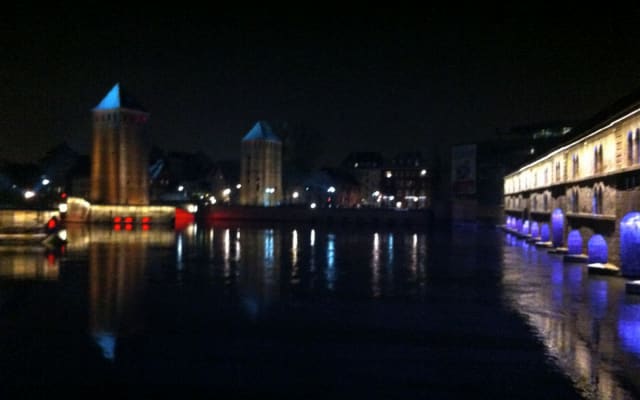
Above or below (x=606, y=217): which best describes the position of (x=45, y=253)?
below

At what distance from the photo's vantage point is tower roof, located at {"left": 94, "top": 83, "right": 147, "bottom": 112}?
83.2 metres

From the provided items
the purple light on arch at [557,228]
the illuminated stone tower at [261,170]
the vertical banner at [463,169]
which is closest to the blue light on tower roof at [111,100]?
the illuminated stone tower at [261,170]

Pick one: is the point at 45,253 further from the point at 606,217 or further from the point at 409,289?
the point at 606,217

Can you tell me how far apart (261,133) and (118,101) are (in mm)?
34491

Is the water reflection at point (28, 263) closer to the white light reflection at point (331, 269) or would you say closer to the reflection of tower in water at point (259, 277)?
the reflection of tower in water at point (259, 277)

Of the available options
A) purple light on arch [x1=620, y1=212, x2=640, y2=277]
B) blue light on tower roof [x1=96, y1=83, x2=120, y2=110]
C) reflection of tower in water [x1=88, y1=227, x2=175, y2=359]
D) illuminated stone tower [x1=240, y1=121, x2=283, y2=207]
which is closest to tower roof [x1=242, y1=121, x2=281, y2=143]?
illuminated stone tower [x1=240, y1=121, x2=283, y2=207]

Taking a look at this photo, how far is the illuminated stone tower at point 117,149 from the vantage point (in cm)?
8350

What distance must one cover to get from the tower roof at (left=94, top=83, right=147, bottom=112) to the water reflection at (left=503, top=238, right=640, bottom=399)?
66.0 meters

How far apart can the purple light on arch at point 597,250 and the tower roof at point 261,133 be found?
284 feet

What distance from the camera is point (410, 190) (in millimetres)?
144000

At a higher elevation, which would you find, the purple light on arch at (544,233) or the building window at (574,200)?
the building window at (574,200)

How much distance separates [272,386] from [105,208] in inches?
3067

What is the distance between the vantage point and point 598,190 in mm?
27312

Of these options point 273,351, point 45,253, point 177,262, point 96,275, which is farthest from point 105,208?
point 273,351
